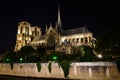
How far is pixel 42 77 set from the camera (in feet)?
138

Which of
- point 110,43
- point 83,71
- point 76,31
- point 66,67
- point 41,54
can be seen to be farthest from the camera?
point 76,31

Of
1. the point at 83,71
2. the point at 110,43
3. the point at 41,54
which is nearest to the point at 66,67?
the point at 83,71

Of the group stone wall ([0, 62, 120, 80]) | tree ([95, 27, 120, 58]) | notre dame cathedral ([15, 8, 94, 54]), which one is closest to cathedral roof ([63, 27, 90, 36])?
notre dame cathedral ([15, 8, 94, 54])

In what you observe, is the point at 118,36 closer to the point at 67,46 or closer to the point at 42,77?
the point at 42,77

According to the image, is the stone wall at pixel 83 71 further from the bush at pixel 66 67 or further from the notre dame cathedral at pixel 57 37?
the notre dame cathedral at pixel 57 37

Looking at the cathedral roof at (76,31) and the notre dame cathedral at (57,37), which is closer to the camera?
the notre dame cathedral at (57,37)

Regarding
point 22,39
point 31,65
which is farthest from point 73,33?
point 31,65

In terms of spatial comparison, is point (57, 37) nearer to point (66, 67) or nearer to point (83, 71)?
point (66, 67)

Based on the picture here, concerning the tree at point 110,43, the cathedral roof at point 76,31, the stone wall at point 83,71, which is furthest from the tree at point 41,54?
the tree at point 110,43

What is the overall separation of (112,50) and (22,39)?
212 feet

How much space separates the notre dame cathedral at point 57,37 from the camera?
73787 mm

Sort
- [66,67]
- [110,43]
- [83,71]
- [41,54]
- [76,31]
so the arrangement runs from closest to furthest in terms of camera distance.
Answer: [83,71] < [66,67] < [110,43] < [41,54] < [76,31]

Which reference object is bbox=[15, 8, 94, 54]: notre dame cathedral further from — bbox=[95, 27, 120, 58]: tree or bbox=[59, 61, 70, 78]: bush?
bbox=[59, 61, 70, 78]: bush

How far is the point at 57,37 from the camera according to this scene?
266 feet
